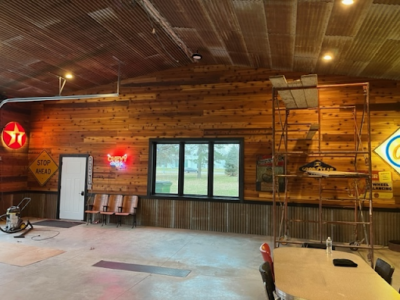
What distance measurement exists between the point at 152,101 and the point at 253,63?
2.86 metres

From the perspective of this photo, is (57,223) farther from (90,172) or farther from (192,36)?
(192,36)

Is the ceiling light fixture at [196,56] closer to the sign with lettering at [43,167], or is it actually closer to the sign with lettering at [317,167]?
the sign with lettering at [317,167]

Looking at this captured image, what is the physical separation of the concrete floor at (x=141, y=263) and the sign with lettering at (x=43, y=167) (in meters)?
1.91

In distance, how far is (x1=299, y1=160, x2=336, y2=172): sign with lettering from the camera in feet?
20.2

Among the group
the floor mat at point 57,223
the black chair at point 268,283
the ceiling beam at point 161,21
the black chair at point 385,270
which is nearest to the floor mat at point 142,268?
the black chair at point 268,283

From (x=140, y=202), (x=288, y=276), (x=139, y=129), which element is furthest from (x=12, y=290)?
(x=139, y=129)

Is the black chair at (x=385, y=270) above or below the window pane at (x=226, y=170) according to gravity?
below

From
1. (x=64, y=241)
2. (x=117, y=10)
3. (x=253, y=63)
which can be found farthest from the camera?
(x=253, y=63)

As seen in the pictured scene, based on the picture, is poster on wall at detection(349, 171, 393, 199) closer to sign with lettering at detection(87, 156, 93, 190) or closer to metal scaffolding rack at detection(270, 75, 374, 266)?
metal scaffolding rack at detection(270, 75, 374, 266)

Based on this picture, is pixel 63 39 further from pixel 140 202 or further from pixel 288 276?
pixel 288 276

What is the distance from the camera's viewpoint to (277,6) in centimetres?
378

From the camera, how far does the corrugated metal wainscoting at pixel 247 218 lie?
5.89m

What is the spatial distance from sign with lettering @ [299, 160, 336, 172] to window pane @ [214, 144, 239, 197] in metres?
1.62

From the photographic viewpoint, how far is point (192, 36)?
216 inches
